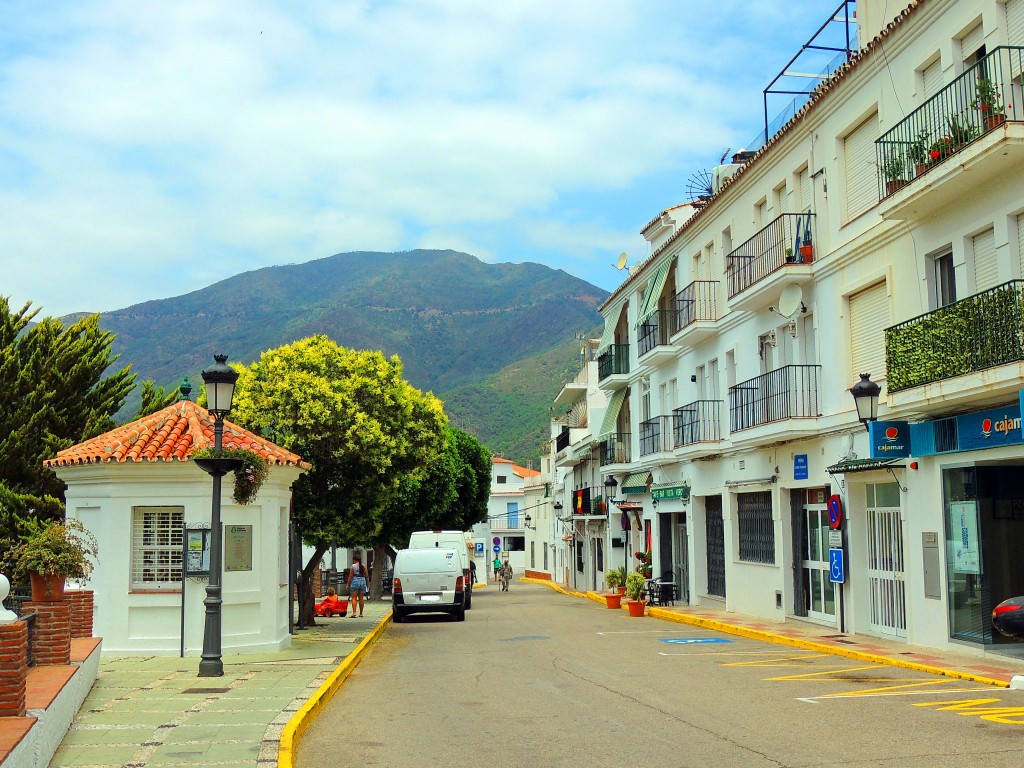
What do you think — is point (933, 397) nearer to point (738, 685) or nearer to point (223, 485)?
point (738, 685)

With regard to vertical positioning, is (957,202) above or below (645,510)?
above

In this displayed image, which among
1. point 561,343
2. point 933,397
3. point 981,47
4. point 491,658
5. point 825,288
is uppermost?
point 561,343

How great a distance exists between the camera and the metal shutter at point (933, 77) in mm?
16859

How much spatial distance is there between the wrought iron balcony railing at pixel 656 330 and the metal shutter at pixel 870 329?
11645 mm

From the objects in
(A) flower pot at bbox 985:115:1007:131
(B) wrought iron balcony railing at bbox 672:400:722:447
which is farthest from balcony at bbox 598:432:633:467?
(A) flower pot at bbox 985:115:1007:131

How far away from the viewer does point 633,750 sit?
363 inches

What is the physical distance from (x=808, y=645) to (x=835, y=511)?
3017 millimetres

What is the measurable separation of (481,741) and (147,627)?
381 inches

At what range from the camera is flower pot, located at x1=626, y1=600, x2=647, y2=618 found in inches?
1166

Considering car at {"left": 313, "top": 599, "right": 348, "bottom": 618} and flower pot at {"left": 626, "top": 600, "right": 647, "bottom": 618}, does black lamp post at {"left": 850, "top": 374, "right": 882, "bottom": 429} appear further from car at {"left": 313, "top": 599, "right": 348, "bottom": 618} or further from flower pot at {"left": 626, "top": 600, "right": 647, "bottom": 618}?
car at {"left": 313, "top": 599, "right": 348, "bottom": 618}

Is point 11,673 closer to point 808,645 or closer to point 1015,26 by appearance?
point 808,645

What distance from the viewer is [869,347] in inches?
782

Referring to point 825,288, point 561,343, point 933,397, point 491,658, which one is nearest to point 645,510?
point 825,288

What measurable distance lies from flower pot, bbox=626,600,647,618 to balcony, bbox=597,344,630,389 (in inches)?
442
